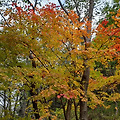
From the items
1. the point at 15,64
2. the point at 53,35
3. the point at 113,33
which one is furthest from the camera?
the point at 15,64

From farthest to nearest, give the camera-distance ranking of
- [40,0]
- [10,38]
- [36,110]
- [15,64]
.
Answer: [40,0], [36,110], [15,64], [10,38]

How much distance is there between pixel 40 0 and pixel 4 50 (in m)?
3.66

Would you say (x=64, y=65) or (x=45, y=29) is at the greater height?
(x=45, y=29)

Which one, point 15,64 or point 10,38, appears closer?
point 10,38

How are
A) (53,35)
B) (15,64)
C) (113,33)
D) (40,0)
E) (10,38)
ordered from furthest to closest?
1. (40,0)
2. (15,64)
3. (113,33)
4. (53,35)
5. (10,38)

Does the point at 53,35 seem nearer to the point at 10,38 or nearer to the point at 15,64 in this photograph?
the point at 10,38

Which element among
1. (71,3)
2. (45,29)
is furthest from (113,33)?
(71,3)

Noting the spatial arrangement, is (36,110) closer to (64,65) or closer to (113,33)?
(64,65)

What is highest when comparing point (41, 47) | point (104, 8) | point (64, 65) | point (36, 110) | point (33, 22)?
point (104, 8)

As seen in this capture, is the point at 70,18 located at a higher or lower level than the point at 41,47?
higher

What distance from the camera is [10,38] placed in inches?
154

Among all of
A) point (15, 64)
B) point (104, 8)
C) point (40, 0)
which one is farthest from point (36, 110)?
point (104, 8)

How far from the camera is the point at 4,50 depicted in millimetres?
4781

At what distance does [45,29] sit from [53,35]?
15.3 inches
